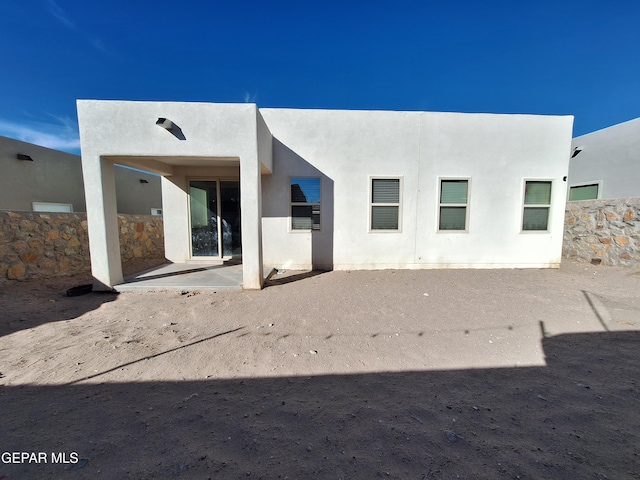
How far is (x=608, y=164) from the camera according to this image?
35.9 ft

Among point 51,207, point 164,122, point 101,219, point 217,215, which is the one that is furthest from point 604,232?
point 51,207

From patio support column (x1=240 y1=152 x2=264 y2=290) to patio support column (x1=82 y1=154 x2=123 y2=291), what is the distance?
8.82ft

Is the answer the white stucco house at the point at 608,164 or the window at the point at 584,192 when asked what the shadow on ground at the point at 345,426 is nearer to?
the white stucco house at the point at 608,164

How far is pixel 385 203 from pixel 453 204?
1951 mm

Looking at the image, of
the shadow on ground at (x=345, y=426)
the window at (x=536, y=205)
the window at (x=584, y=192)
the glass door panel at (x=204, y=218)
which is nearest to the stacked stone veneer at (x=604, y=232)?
the window at (x=536, y=205)

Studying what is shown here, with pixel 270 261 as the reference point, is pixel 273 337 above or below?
below

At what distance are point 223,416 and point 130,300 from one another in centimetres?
400

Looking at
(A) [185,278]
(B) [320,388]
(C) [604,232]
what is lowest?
(B) [320,388]

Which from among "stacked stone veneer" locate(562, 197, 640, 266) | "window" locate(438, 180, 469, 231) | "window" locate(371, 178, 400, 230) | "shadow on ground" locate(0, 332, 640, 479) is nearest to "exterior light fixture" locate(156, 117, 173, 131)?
"shadow on ground" locate(0, 332, 640, 479)

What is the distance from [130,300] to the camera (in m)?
4.95

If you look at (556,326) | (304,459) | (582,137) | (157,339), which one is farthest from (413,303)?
(582,137)

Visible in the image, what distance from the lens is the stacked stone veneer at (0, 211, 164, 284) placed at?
5582 millimetres

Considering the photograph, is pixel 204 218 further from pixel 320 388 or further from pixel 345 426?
pixel 345 426

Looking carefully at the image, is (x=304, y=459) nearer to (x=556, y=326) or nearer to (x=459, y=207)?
(x=556, y=326)
